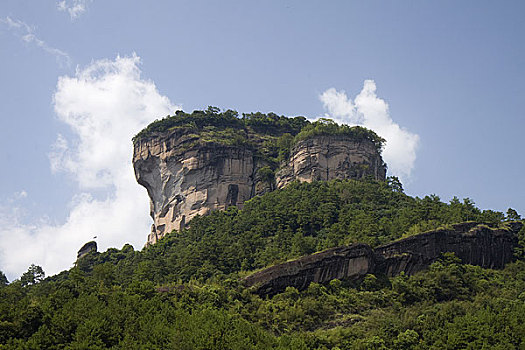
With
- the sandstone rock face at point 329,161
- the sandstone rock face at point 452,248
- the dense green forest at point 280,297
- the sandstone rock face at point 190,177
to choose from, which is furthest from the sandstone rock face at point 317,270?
the sandstone rock face at point 190,177

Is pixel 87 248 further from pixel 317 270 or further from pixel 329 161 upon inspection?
pixel 317 270

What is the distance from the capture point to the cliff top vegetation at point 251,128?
10188 cm

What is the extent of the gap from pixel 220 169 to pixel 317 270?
41.2 metres

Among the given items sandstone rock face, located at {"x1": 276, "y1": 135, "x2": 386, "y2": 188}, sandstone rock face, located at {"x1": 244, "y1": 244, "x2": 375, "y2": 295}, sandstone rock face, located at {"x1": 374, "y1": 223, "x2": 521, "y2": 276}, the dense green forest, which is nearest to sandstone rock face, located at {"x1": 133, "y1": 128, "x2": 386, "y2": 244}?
sandstone rock face, located at {"x1": 276, "y1": 135, "x2": 386, "y2": 188}

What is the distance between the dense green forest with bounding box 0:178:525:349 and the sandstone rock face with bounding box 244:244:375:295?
1072 millimetres

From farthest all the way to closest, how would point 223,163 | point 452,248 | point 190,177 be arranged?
1. point 223,163
2. point 190,177
3. point 452,248

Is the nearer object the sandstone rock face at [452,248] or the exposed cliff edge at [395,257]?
the exposed cliff edge at [395,257]

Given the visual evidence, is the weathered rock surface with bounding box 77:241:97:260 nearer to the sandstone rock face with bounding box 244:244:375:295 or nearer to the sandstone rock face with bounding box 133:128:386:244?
the sandstone rock face with bounding box 133:128:386:244

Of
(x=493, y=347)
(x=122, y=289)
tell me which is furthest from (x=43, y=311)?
(x=493, y=347)

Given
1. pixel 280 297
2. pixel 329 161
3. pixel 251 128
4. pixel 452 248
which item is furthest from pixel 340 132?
pixel 280 297

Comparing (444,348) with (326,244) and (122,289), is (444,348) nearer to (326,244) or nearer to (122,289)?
(326,244)

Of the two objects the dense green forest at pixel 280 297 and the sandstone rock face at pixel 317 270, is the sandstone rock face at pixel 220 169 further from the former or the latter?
the sandstone rock face at pixel 317 270

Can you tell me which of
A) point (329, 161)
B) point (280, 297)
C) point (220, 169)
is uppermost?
point (329, 161)

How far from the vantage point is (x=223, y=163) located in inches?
3900
